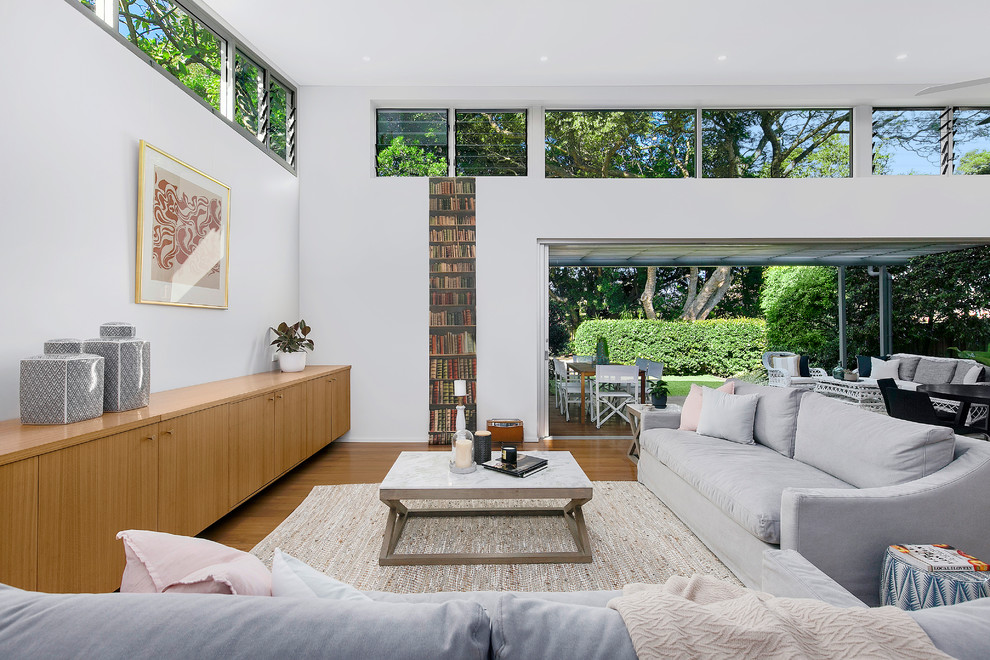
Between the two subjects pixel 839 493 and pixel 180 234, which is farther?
pixel 180 234

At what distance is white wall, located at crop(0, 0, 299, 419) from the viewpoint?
2.18 m

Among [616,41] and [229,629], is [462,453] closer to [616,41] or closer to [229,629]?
[229,629]

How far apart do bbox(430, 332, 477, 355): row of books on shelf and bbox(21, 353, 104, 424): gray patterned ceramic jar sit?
3.40m

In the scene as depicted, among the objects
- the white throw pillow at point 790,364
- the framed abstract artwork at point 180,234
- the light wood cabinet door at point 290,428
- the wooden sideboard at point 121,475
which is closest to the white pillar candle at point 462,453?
the wooden sideboard at point 121,475

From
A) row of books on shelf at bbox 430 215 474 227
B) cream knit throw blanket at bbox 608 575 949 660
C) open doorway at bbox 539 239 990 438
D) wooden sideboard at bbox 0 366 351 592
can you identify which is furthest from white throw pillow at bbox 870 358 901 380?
wooden sideboard at bbox 0 366 351 592

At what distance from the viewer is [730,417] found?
3.38m

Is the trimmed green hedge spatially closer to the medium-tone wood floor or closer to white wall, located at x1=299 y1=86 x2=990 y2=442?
the medium-tone wood floor

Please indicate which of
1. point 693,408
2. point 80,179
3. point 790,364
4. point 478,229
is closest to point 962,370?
point 790,364

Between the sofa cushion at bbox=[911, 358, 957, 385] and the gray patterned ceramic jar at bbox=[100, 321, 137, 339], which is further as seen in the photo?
the sofa cushion at bbox=[911, 358, 957, 385]

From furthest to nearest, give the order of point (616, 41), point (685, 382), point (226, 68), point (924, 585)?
1. point (685, 382)
2. point (616, 41)
3. point (226, 68)
4. point (924, 585)

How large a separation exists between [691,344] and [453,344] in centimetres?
621

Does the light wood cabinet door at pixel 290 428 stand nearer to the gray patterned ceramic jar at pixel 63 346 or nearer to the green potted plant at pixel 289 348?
the green potted plant at pixel 289 348

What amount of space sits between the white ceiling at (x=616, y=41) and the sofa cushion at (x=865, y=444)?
127 inches

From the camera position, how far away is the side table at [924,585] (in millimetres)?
1635
